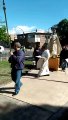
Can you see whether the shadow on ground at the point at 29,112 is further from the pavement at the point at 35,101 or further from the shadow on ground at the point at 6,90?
the shadow on ground at the point at 6,90

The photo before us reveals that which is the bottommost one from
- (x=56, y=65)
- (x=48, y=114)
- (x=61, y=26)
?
(x=48, y=114)

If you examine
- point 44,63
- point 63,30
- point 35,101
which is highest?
point 63,30

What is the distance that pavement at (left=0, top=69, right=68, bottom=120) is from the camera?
5.68m

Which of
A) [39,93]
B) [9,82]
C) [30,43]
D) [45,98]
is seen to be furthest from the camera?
[30,43]

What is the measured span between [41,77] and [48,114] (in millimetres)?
4594

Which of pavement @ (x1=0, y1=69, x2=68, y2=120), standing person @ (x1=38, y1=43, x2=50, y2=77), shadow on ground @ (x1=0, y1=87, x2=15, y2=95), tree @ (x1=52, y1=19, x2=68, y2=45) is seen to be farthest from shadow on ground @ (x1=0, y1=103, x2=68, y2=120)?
tree @ (x1=52, y1=19, x2=68, y2=45)

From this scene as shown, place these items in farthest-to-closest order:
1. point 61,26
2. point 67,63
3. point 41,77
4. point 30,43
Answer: point 30,43 → point 61,26 → point 67,63 → point 41,77

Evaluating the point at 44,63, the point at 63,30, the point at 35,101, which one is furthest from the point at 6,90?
the point at 63,30

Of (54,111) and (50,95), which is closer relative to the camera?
(54,111)

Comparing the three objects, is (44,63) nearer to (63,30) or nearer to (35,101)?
(35,101)

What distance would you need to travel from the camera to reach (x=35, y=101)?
6.60 metres

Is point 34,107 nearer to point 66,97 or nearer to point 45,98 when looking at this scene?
point 45,98

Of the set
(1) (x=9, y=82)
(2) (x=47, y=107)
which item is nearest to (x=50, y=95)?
(2) (x=47, y=107)

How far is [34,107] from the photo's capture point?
6137 millimetres
